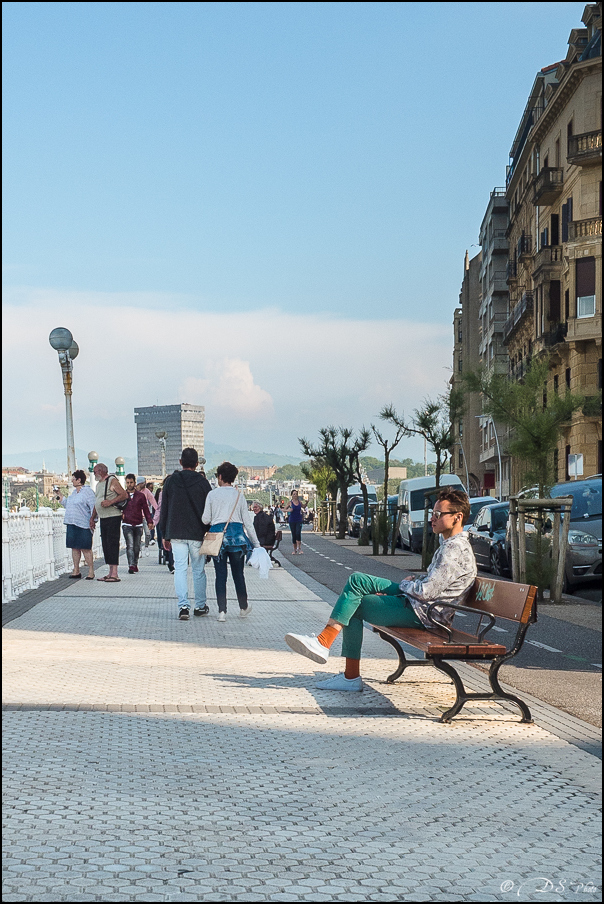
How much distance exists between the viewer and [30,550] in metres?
16.2

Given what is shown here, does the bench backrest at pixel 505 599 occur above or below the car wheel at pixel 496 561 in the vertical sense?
above

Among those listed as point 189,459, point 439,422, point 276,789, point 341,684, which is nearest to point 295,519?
point 439,422

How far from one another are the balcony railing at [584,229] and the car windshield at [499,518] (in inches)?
958

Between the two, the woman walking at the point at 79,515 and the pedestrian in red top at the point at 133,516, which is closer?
the woman walking at the point at 79,515

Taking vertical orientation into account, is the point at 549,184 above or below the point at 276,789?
above

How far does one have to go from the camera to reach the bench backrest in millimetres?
6992

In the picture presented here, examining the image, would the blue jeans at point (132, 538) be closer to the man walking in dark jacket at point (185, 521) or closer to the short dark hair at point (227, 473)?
the man walking in dark jacket at point (185, 521)

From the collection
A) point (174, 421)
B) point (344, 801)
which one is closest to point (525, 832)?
point (344, 801)

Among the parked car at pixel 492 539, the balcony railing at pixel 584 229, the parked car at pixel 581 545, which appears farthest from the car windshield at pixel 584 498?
the balcony railing at pixel 584 229

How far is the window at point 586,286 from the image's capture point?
46094 mm

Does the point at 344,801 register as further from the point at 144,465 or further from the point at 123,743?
the point at 144,465

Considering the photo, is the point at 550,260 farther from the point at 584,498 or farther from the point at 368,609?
the point at 368,609

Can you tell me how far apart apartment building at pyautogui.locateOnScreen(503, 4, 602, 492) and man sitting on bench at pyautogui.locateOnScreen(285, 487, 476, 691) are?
34372mm

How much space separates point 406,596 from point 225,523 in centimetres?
498
